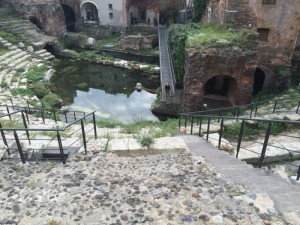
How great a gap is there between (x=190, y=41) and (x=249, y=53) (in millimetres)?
3171

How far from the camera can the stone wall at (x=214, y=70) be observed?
44.5 feet

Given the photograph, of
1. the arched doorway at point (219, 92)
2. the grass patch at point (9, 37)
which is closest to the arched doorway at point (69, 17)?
the grass patch at point (9, 37)

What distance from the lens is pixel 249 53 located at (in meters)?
13.6

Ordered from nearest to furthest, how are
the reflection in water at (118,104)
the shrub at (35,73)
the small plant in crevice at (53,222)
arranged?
1. the small plant in crevice at (53,222)
2. the reflection in water at (118,104)
3. the shrub at (35,73)

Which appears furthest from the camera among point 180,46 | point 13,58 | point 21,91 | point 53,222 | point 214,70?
point 13,58

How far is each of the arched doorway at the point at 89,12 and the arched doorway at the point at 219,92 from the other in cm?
2202

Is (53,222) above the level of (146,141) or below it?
above

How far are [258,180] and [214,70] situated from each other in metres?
9.75

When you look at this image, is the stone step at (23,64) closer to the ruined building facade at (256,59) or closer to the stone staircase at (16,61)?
the stone staircase at (16,61)

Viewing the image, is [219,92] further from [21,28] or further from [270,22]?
[21,28]

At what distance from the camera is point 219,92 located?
18000 mm

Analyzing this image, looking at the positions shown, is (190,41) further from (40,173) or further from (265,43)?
(40,173)

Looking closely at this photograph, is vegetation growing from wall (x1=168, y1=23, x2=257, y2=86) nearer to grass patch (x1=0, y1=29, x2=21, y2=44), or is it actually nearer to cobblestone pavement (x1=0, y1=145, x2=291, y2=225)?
cobblestone pavement (x1=0, y1=145, x2=291, y2=225)

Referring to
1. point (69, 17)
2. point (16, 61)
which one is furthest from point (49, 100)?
point (69, 17)
